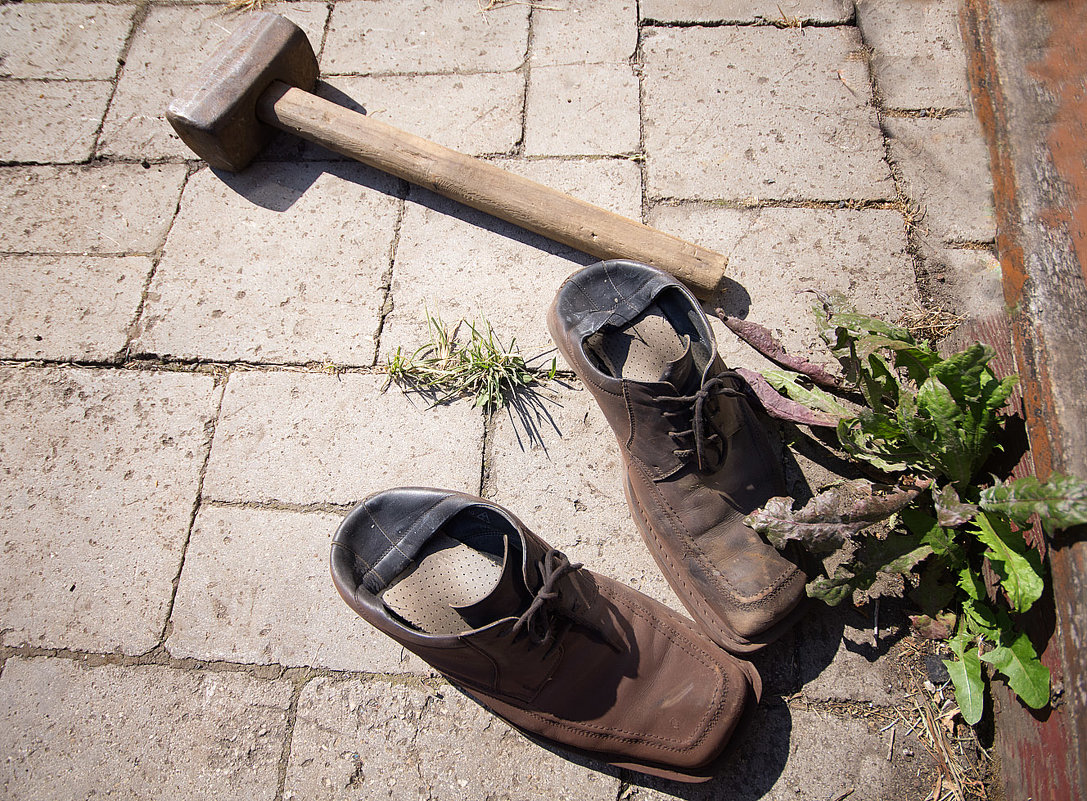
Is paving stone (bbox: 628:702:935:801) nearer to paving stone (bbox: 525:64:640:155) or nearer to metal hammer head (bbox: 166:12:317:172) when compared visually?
paving stone (bbox: 525:64:640:155)

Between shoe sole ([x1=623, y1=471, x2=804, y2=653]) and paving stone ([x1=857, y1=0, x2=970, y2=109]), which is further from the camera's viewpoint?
paving stone ([x1=857, y1=0, x2=970, y2=109])

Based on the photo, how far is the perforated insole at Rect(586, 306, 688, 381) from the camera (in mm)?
2123

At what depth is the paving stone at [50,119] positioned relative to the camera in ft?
9.51

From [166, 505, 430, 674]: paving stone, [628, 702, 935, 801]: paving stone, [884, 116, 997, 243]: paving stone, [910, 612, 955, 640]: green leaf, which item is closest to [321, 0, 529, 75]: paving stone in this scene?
[884, 116, 997, 243]: paving stone

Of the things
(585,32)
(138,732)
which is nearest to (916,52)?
(585,32)

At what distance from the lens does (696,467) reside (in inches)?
74.5

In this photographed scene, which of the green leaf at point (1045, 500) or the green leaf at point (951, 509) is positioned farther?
the green leaf at point (951, 509)

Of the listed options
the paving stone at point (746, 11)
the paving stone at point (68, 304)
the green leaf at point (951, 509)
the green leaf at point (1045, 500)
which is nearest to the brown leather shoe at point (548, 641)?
the green leaf at point (951, 509)

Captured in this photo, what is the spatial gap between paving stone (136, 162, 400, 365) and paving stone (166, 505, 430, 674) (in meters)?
0.61

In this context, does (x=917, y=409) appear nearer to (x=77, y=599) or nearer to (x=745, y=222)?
(x=745, y=222)

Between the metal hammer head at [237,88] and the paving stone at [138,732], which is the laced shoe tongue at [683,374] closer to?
the paving stone at [138,732]

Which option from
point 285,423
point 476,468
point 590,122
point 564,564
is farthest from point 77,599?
point 590,122

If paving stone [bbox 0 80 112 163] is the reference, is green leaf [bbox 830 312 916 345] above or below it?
above

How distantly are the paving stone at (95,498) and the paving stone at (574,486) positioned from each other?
1.09m
